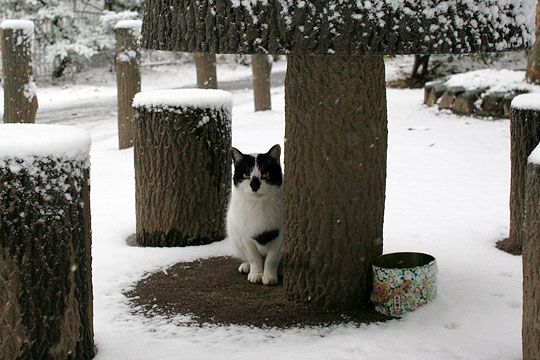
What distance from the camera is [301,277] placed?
11.8 ft

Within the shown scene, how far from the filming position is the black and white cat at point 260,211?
392 cm

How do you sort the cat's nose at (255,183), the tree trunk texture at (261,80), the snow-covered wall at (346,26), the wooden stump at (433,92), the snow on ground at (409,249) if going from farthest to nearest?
the wooden stump at (433,92) < the tree trunk texture at (261,80) < the cat's nose at (255,183) < the snow on ground at (409,249) < the snow-covered wall at (346,26)

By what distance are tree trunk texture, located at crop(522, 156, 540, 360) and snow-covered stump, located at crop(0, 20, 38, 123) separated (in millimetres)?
6036

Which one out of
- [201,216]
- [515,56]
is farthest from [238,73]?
[201,216]

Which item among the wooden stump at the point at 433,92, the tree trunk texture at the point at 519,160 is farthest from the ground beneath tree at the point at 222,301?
the wooden stump at the point at 433,92

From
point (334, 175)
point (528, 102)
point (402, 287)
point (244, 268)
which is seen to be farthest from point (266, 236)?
point (528, 102)

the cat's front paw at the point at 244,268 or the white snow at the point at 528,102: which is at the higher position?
the white snow at the point at 528,102

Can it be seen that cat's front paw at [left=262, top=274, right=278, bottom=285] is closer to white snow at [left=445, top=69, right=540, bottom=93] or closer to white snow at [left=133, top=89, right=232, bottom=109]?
white snow at [left=133, top=89, right=232, bottom=109]

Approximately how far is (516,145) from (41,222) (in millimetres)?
2870

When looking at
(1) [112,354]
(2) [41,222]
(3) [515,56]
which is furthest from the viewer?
(3) [515,56]

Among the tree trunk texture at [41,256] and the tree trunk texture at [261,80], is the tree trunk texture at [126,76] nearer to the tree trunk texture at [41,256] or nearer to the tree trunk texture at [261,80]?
the tree trunk texture at [261,80]

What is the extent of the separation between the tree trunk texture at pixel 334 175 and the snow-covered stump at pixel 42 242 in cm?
103

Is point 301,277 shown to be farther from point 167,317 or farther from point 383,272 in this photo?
point 167,317

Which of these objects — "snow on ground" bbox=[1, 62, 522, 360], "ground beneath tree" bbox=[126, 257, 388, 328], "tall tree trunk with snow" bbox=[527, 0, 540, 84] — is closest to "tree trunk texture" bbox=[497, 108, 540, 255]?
"snow on ground" bbox=[1, 62, 522, 360]
